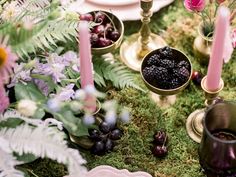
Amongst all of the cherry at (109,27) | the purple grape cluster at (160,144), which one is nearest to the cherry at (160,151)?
the purple grape cluster at (160,144)

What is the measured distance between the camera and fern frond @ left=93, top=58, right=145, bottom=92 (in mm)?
960

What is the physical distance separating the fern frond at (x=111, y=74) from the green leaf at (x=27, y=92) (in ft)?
0.46

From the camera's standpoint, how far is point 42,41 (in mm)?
832

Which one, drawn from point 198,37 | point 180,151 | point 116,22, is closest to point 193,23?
point 198,37

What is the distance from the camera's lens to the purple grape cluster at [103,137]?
91 centimetres

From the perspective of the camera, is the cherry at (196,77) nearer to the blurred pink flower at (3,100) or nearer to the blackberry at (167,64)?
the blackberry at (167,64)

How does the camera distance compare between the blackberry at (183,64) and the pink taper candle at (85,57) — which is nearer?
the pink taper candle at (85,57)

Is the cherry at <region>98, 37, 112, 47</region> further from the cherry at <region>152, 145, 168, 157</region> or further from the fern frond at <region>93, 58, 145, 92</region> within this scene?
the cherry at <region>152, 145, 168, 157</region>

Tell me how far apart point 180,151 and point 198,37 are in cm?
22

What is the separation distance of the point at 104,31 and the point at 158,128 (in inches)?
7.4

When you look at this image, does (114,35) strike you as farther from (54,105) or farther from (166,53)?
(54,105)

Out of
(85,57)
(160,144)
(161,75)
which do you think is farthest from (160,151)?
(85,57)

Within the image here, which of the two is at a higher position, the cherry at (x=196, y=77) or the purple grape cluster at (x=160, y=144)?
the cherry at (x=196, y=77)

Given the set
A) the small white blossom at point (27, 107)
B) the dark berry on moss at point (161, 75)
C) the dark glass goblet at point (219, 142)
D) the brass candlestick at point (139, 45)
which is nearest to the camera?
the small white blossom at point (27, 107)
